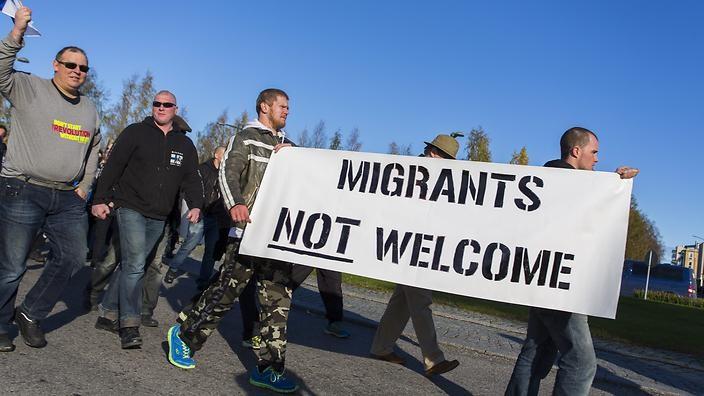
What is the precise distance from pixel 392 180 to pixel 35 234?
8.69ft

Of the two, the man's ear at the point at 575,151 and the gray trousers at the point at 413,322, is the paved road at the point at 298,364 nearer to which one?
the gray trousers at the point at 413,322

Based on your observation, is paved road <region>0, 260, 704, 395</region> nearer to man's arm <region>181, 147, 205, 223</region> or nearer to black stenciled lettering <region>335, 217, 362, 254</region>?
black stenciled lettering <region>335, 217, 362, 254</region>

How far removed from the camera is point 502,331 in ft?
29.3

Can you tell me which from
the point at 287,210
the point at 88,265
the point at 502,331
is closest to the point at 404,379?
the point at 287,210

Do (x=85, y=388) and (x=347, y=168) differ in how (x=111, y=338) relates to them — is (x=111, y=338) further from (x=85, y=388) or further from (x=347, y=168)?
(x=347, y=168)

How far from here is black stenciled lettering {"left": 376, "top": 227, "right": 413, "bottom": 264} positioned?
4.39 meters

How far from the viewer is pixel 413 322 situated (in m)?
5.57

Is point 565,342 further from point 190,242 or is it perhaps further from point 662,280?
point 662,280

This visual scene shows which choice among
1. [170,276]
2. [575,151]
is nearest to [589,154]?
[575,151]

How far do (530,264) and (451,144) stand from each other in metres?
1.90

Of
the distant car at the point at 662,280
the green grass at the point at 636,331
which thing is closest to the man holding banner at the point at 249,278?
the green grass at the point at 636,331

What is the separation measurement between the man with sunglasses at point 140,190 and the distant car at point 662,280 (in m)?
28.4

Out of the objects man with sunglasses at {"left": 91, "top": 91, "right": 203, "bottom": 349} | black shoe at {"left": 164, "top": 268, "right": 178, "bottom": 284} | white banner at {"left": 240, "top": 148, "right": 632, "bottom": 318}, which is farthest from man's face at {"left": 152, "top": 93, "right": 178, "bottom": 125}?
black shoe at {"left": 164, "top": 268, "right": 178, "bottom": 284}

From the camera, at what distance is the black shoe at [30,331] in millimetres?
4648
